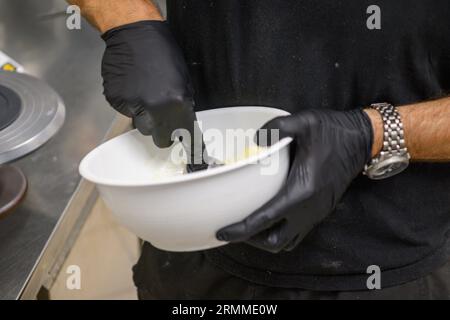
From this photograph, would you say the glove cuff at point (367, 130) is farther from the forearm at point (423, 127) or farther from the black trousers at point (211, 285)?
the black trousers at point (211, 285)

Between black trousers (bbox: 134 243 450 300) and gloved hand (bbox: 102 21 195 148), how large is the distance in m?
0.26

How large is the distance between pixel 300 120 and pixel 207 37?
202mm

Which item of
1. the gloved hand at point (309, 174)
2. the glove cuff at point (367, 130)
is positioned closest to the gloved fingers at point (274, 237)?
the gloved hand at point (309, 174)

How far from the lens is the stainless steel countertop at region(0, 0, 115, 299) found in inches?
31.7

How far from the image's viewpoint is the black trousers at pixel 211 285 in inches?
29.5

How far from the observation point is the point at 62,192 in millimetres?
909

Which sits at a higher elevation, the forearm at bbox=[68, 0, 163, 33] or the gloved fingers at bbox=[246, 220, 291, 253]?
the forearm at bbox=[68, 0, 163, 33]

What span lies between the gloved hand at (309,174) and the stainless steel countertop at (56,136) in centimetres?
37

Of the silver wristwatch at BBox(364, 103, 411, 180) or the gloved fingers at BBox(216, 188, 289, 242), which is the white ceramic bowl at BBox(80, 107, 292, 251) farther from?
the silver wristwatch at BBox(364, 103, 411, 180)

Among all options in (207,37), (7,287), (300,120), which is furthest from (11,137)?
(300,120)

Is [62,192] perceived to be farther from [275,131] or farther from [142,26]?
[275,131]

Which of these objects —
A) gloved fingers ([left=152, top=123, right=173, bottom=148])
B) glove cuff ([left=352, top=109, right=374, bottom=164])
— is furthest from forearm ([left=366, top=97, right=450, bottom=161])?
gloved fingers ([left=152, top=123, right=173, bottom=148])

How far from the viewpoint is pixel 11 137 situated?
0.80m
